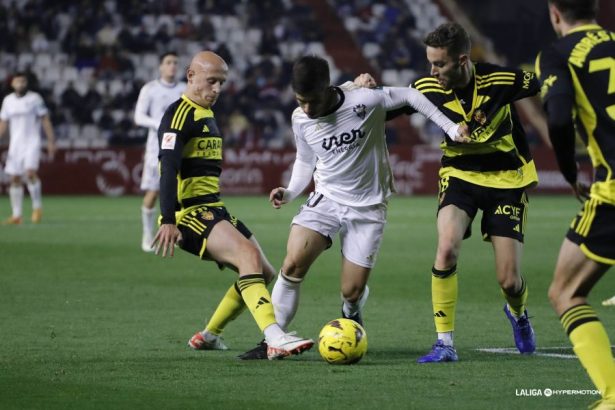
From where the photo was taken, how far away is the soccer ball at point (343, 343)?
727 cm

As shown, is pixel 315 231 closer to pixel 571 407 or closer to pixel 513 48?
pixel 571 407

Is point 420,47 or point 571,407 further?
point 420,47

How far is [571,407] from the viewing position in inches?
231

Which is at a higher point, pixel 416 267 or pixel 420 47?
pixel 420 47

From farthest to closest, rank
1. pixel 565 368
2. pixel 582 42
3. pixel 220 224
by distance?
pixel 220 224 → pixel 565 368 → pixel 582 42

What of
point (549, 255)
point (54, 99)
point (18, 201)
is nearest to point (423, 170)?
point (54, 99)

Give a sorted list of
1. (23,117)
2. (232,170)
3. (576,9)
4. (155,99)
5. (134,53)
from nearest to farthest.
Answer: (576,9)
(155,99)
(23,117)
(232,170)
(134,53)

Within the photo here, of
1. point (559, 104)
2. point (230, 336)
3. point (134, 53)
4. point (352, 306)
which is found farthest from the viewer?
point (134, 53)

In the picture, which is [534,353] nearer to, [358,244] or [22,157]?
[358,244]

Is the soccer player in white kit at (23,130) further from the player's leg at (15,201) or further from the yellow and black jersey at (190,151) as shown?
the yellow and black jersey at (190,151)

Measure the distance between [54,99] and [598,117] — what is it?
25.7 metres

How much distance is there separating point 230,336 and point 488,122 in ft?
8.46

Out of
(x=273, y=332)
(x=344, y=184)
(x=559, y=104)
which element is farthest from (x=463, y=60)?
(x=559, y=104)

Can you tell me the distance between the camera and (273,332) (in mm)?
7395
